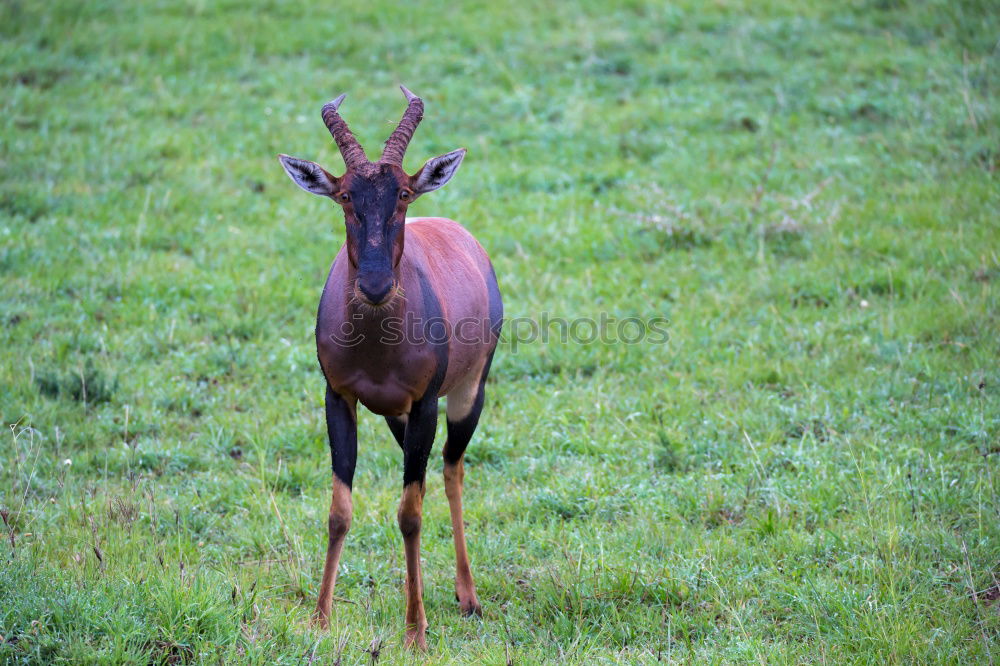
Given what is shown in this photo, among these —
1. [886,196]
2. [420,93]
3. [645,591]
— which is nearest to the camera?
[645,591]

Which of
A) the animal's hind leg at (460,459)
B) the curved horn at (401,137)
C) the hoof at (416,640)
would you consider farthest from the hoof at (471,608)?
the curved horn at (401,137)

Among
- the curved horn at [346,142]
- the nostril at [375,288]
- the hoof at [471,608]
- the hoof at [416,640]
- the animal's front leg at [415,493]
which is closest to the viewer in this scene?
the nostril at [375,288]

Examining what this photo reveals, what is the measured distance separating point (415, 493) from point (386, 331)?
0.90 m

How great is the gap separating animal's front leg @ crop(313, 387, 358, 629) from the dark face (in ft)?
2.24

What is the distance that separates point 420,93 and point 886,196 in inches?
246

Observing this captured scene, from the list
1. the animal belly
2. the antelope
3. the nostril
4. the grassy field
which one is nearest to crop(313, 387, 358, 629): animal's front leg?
the antelope

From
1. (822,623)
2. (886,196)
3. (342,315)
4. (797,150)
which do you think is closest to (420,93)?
(797,150)

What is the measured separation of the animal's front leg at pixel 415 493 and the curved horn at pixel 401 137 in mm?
1262

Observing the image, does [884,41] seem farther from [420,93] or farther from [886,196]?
[420,93]

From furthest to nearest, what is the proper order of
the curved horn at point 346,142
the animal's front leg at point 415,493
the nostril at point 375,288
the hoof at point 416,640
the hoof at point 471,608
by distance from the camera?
the hoof at point 471,608 < the animal's front leg at point 415,493 < the curved horn at point 346,142 < the hoof at point 416,640 < the nostril at point 375,288

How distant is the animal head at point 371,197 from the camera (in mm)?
4840

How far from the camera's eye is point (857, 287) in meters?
8.93

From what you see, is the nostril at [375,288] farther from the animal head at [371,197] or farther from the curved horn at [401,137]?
the curved horn at [401,137]

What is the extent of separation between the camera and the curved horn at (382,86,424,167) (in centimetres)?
512
